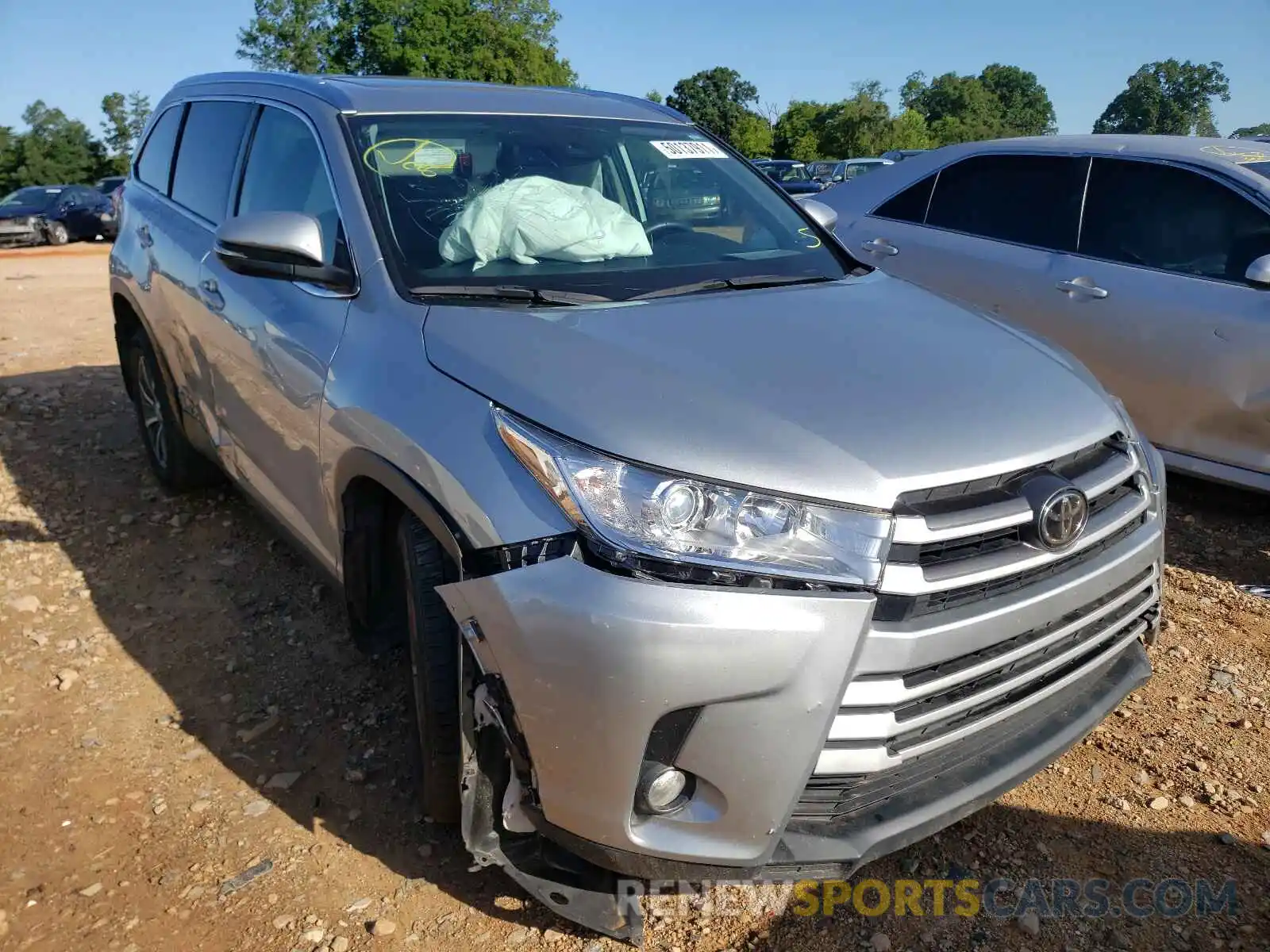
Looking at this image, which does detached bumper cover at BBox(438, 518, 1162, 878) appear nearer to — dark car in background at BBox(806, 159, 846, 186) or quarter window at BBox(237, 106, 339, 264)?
quarter window at BBox(237, 106, 339, 264)

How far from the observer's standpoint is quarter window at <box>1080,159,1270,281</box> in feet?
13.2

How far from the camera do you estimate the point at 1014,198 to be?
4.84 metres

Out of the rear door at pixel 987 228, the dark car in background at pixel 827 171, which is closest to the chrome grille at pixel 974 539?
the rear door at pixel 987 228

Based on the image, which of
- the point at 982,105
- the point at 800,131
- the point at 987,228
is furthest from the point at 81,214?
the point at 982,105

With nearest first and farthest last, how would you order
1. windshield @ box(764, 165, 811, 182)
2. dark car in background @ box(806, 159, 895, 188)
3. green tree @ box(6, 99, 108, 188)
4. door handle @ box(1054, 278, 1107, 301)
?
door handle @ box(1054, 278, 1107, 301), dark car in background @ box(806, 159, 895, 188), windshield @ box(764, 165, 811, 182), green tree @ box(6, 99, 108, 188)

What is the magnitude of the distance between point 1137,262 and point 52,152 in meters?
62.6

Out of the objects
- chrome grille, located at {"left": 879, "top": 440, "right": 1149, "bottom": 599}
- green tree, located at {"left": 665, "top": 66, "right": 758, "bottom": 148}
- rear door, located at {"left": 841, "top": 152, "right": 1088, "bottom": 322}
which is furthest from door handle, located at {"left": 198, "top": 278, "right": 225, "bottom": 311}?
green tree, located at {"left": 665, "top": 66, "right": 758, "bottom": 148}

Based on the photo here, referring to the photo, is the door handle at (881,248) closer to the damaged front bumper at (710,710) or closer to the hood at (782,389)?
the hood at (782,389)

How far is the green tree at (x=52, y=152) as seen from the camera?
171ft

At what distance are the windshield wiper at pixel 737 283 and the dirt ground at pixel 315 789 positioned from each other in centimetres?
149

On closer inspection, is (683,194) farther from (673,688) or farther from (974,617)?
(673,688)

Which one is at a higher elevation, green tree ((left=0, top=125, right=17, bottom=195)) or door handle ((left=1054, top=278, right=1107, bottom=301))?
green tree ((left=0, top=125, right=17, bottom=195))

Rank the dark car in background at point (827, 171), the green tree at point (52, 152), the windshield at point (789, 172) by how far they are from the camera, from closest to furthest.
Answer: the dark car in background at point (827, 171)
the windshield at point (789, 172)
the green tree at point (52, 152)

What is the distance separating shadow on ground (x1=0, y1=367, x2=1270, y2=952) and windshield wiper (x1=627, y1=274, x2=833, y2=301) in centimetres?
129
